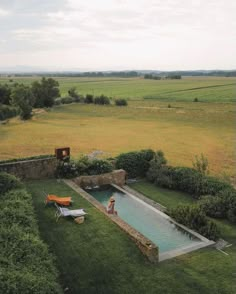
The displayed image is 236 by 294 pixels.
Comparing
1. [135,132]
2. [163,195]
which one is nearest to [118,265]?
[163,195]

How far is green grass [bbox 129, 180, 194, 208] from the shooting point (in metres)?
14.8

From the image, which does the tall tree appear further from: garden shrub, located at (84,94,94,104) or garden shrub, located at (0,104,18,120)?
garden shrub, located at (84,94,94,104)

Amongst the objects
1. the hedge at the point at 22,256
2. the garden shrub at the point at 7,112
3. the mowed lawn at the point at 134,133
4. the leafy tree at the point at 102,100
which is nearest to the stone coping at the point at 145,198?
the hedge at the point at 22,256

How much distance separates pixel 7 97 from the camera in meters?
56.1

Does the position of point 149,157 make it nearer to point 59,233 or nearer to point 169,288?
point 59,233

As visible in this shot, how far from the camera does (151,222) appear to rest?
12.6m

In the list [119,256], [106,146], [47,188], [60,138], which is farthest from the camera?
[60,138]

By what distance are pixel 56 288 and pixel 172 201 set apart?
900cm

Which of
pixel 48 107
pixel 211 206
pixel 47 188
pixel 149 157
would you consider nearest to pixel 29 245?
pixel 47 188

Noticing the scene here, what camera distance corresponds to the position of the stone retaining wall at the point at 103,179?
15938 millimetres

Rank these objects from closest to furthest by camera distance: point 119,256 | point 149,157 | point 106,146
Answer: point 119,256, point 149,157, point 106,146

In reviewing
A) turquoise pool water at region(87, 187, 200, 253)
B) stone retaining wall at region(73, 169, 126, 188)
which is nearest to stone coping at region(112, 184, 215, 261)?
turquoise pool water at region(87, 187, 200, 253)

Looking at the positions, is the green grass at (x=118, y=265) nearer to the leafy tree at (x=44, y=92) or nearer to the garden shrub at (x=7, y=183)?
the garden shrub at (x=7, y=183)

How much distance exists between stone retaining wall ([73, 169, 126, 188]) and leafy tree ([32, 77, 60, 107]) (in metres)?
41.6
